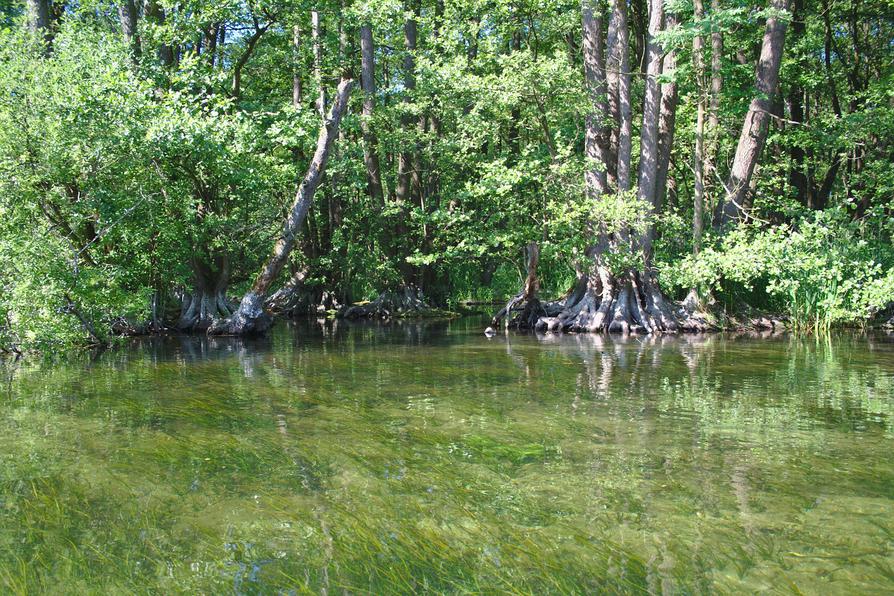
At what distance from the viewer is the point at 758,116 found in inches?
584

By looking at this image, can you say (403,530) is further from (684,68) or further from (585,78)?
(585,78)

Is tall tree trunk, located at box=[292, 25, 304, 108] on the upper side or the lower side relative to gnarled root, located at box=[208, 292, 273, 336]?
upper

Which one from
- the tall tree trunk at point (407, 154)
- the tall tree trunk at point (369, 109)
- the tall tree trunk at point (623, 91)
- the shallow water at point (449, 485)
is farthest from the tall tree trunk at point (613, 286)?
the shallow water at point (449, 485)

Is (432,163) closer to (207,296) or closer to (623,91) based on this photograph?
(623,91)

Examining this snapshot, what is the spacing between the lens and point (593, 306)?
597 inches

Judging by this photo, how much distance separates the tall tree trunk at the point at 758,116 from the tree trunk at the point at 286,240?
8.41 metres

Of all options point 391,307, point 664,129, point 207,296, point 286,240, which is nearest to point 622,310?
point 664,129

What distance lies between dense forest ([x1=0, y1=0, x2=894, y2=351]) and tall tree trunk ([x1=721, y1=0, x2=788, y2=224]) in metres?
0.05

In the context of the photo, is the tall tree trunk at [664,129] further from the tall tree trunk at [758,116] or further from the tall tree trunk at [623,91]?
the tall tree trunk at [758,116]

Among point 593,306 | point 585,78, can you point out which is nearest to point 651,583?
point 593,306

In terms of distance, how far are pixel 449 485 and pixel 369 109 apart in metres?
15.3

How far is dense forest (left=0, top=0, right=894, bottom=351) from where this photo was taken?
10.9 meters

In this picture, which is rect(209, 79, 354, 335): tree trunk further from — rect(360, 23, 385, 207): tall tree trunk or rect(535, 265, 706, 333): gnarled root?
rect(535, 265, 706, 333): gnarled root

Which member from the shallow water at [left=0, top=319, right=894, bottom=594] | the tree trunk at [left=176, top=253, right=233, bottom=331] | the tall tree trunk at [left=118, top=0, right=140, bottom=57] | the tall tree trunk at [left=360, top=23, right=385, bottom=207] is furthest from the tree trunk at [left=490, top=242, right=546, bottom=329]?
the tall tree trunk at [left=118, top=0, right=140, bottom=57]
